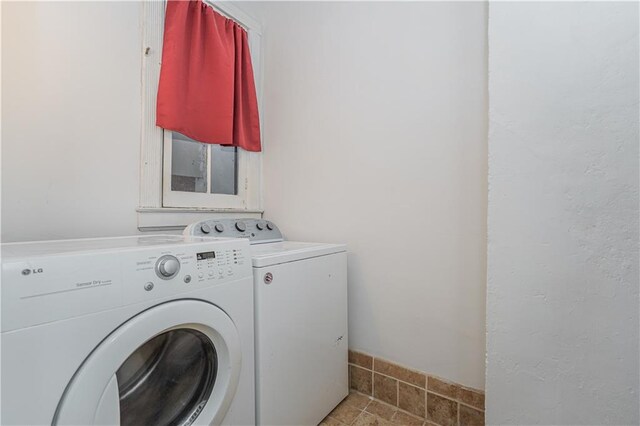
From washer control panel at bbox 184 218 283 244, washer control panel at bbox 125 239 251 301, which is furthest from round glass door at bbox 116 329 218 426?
washer control panel at bbox 184 218 283 244

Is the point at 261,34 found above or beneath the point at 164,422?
above

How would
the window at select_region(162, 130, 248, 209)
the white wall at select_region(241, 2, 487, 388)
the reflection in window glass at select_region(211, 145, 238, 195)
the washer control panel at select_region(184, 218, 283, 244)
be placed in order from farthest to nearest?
the reflection in window glass at select_region(211, 145, 238, 195)
the window at select_region(162, 130, 248, 209)
the washer control panel at select_region(184, 218, 283, 244)
the white wall at select_region(241, 2, 487, 388)

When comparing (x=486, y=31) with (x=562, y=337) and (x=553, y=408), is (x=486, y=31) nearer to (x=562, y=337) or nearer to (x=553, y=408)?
(x=562, y=337)

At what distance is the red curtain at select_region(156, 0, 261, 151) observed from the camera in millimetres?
1486

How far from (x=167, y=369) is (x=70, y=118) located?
1.10 meters

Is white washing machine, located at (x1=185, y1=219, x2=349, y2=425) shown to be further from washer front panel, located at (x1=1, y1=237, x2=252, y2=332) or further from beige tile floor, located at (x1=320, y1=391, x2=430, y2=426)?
washer front panel, located at (x1=1, y1=237, x2=252, y2=332)

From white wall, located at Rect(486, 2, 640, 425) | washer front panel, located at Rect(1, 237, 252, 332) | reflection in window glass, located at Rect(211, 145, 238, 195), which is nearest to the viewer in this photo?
washer front panel, located at Rect(1, 237, 252, 332)

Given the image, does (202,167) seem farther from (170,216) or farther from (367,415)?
(367,415)

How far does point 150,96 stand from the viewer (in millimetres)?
1466

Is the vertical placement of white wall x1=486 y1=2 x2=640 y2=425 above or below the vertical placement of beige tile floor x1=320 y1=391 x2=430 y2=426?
above

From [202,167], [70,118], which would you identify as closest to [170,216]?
[202,167]

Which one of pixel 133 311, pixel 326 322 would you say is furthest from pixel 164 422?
pixel 326 322

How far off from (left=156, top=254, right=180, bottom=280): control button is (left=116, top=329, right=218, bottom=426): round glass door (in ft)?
0.61

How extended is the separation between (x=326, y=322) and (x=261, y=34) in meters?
1.96
